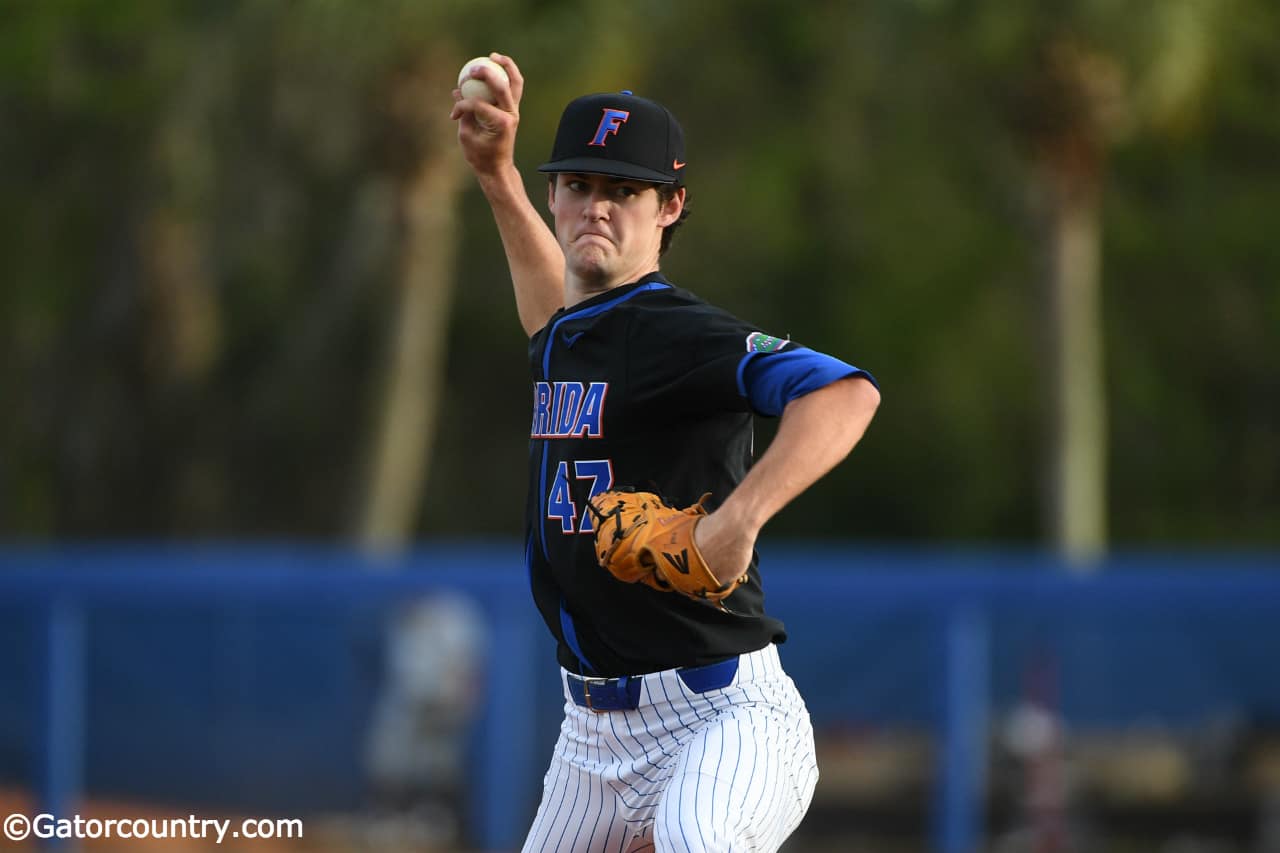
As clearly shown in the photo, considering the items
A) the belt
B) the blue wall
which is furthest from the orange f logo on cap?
the blue wall

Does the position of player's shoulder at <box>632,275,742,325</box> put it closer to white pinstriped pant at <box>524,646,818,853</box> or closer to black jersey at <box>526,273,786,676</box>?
black jersey at <box>526,273,786,676</box>

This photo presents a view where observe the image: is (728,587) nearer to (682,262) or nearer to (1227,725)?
(1227,725)

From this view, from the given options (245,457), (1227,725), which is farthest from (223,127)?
(1227,725)

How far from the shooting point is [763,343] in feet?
12.2

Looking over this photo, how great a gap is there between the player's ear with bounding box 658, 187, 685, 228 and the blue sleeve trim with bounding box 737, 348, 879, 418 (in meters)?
0.54

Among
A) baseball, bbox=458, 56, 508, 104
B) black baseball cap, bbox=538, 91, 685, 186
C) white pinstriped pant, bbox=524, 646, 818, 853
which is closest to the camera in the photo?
white pinstriped pant, bbox=524, 646, 818, 853

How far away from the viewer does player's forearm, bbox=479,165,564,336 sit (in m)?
4.65

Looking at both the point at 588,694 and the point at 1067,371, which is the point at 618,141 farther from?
the point at 1067,371

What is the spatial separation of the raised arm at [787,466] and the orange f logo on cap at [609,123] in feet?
2.64

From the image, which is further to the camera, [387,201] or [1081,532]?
[387,201]

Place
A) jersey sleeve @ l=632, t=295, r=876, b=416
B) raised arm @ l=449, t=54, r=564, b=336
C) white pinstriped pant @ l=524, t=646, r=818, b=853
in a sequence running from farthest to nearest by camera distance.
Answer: raised arm @ l=449, t=54, r=564, b=336
white pinstriped pant @ l=524, t=646, r=818, b=853
jersey sleeve @ l=632, t=295, r=876, b=416

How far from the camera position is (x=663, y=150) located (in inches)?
159

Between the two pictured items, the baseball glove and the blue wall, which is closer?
the baseball glove

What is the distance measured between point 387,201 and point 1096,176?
20.9ft
